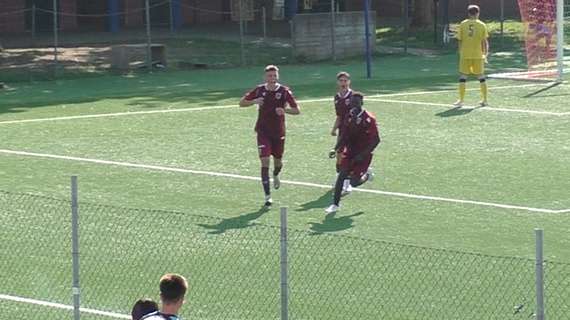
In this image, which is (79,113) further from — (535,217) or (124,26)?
(124,26)

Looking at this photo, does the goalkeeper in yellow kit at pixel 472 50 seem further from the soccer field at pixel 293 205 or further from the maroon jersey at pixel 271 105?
the maroon jersey at pixel 271 105

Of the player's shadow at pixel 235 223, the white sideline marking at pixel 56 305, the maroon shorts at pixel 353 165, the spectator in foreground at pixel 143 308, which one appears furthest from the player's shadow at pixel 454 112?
the spectator in foreground at pixel 143 308

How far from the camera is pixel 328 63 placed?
38844 millimetres

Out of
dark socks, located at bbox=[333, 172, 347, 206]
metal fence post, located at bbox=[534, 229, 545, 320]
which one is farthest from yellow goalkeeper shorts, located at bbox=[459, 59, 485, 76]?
metal fence post, located at bbox=[534, 229, 545, 320]

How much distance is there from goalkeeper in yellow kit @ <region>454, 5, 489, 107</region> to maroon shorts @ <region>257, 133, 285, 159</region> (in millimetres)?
10090

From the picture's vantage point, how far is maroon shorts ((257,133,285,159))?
19234 mm

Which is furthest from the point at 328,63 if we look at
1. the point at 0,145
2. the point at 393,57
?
the point at 0,145

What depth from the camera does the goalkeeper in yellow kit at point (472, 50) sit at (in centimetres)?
2888

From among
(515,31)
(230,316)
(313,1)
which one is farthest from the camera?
(313,1)

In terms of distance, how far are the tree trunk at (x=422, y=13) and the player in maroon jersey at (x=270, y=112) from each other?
27997mm

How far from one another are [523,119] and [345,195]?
8.40 m

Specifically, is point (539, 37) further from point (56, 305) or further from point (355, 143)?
point (56, 305)

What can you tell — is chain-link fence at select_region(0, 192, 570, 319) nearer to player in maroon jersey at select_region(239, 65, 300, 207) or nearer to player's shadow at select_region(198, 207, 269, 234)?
player's shadow at select_region(198, 207, 269, 234)

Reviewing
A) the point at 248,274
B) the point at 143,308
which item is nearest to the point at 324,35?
the point at 248,274
